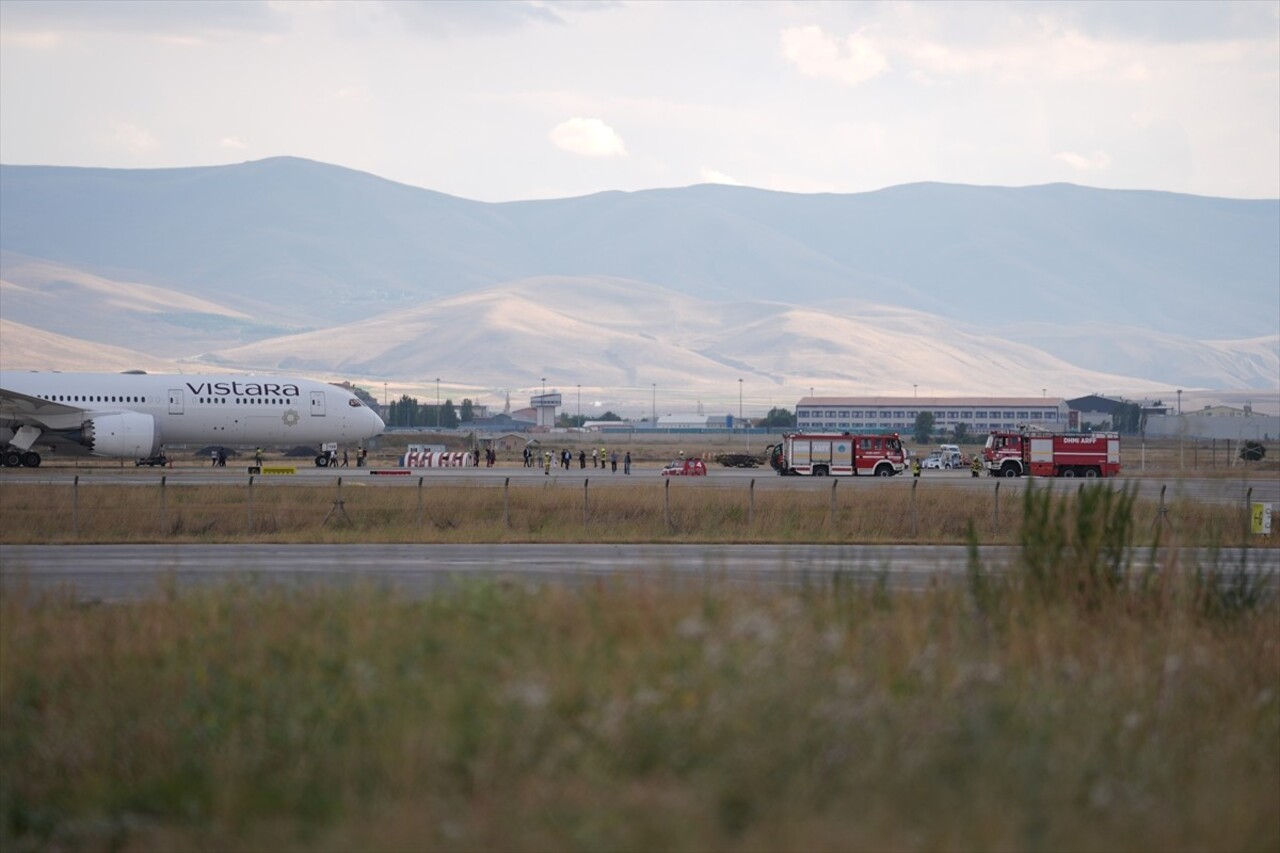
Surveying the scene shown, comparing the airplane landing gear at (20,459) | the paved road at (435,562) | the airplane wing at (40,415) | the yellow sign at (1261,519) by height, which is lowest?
the paved road at (435,562)

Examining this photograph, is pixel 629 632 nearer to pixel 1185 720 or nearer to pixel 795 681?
pixel 795 681

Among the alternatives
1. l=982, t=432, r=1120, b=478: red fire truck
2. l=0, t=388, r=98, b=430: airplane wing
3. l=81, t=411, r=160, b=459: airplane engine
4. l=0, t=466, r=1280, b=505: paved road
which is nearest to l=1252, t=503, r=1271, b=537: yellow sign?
l=0, t=466, r=1280, b=505: paved road

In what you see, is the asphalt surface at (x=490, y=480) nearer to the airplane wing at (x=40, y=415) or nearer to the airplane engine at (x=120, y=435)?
the airplane engine at (x=120, y=435)

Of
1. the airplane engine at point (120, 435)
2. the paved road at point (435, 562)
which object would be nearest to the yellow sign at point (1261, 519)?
the paved road at point (435, 562)

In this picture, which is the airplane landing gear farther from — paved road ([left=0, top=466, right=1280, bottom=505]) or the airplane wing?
the airplane wing

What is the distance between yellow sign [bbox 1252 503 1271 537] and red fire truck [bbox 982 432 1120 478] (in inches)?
1164

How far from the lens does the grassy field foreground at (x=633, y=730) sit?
9297 millimetres

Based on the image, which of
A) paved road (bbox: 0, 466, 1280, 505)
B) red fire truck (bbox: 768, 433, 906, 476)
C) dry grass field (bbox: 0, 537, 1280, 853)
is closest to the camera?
dry grass field (bbox: 0, 537, 1280, 853)

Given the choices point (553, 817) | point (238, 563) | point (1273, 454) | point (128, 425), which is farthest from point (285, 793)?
point (1273, 454)

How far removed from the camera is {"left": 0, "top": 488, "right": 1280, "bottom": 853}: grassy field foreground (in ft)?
30.5

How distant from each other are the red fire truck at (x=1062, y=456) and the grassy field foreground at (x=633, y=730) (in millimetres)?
56465

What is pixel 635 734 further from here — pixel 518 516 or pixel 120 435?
pixel 120 435

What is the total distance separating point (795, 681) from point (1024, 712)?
1726 mm

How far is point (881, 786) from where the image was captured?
375 inches
